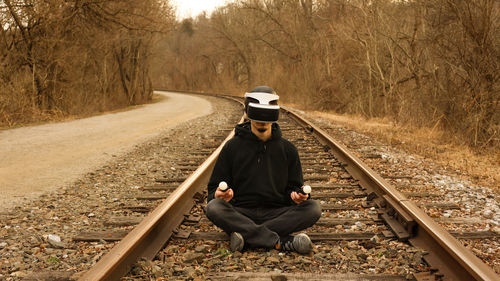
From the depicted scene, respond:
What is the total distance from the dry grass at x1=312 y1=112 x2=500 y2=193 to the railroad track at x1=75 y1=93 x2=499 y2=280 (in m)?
1.85

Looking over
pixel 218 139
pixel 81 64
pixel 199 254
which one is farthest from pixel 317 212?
pixel 81 64

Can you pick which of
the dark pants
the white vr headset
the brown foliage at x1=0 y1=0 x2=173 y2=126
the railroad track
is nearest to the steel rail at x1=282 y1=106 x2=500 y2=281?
the railroad track

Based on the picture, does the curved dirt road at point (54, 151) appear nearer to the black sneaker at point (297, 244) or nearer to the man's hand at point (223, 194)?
the man's hand at point (223, 194)

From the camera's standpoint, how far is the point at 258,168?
10.5 feet

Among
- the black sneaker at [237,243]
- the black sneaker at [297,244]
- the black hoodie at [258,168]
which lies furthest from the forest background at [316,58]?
the black sneaker at [237,243]

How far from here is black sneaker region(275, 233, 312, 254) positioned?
9.48ft

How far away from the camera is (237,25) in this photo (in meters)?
38.1

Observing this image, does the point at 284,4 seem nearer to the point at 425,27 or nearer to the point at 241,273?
the point at 425,27

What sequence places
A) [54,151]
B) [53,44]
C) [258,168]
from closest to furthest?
[258,168], [54,151], [53,44]

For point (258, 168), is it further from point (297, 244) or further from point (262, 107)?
point (297, 244)

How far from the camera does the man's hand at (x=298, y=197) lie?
306 centimetres

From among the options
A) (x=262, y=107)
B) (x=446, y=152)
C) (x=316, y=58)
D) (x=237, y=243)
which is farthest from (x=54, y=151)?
(x=316, y=58)

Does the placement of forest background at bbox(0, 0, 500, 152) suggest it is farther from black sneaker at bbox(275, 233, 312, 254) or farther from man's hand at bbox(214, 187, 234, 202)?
man's hand at bbox(214, 187, 234, 202)

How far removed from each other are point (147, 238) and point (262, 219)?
34.8 inches
